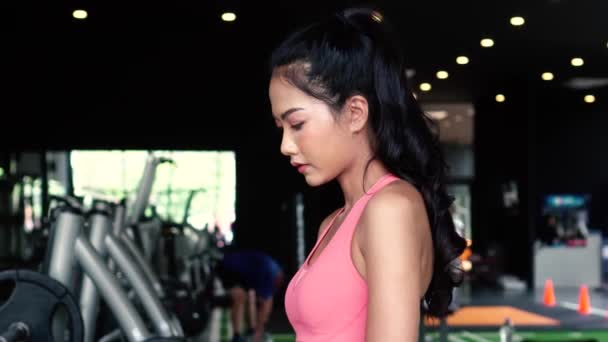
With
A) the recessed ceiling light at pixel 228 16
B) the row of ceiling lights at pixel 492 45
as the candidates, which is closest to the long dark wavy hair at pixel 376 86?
the recessed ceiling light at pixel 228 16

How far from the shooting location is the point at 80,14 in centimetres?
852

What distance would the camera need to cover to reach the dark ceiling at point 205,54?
8414 millimetres

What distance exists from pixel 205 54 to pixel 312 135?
31.4ft

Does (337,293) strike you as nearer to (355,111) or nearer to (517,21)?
(355,111)

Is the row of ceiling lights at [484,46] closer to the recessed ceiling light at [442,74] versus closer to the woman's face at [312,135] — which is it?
the recessed ceiling light at [442,74]

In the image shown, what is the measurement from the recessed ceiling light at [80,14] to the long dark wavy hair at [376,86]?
7619 millimetres

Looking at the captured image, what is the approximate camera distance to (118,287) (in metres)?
3.15

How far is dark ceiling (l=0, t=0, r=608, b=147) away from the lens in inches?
331

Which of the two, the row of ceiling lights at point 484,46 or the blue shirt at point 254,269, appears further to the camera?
the blue shirt at point 254,269

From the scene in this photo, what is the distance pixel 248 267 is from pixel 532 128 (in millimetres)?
8066

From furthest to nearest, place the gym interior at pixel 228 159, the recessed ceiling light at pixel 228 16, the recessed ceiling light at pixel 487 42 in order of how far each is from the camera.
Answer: the recessed ceiling light at pixel 487 42
the recessed ceiling light at pixel 228 16
the gym interior at pixel 228 159

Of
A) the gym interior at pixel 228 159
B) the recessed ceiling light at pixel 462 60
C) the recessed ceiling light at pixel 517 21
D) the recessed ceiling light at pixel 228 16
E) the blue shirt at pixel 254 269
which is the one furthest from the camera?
the recessed ceiling light at pixel 462 60

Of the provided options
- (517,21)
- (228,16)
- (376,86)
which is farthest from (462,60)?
(376,86)

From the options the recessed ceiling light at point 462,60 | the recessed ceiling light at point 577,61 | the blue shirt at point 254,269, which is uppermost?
the recessed ceiling light at point 462,60
